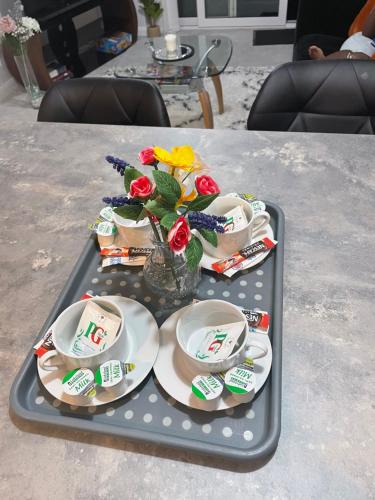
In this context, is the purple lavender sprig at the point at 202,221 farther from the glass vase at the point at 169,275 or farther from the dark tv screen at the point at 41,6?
the dark tv screen at the point at 41,6

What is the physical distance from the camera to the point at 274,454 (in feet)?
1.73

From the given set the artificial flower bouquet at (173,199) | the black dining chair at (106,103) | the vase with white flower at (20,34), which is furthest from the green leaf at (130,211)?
the vase with white flower at (20,34)

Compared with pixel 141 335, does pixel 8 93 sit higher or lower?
lower

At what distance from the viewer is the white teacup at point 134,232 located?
0.78 m

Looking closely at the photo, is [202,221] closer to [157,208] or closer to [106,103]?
[157,208]

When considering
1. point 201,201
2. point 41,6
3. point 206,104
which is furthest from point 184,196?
point 41,6

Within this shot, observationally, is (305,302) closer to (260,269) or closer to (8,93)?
(260,269)

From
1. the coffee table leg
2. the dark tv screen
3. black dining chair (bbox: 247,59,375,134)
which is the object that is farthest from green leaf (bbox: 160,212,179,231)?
the dark tv screen

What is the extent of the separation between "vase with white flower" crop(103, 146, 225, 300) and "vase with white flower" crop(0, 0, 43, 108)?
2.36 m

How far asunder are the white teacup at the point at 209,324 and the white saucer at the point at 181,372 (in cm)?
2

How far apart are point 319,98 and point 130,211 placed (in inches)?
35.6

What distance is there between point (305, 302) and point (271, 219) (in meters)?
0.22

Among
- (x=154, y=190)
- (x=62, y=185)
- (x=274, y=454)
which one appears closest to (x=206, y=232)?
(x=154, y=190)

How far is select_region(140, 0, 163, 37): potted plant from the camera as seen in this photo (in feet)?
11.9
